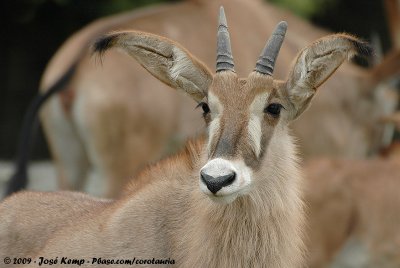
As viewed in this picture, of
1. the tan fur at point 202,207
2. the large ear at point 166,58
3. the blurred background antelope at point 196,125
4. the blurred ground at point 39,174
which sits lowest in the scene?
the blurred ground at point 39,174

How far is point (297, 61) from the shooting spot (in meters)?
5.08

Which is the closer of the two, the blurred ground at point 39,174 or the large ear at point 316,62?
the large ear at point 316,62

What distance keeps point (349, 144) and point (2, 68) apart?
5298mm

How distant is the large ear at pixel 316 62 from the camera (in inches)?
200

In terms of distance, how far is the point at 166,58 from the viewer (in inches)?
205

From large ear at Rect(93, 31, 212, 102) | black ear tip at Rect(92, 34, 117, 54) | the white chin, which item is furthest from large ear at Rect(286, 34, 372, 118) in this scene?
black ear tip at Rect(92, 34, 117, 54)

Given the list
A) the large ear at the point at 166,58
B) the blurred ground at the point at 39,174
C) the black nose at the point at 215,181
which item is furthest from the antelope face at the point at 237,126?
the blurred ground at the point at 39,174

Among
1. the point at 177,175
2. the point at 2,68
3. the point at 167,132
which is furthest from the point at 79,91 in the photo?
the point at 2,68

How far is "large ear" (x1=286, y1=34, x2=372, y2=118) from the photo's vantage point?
508cm

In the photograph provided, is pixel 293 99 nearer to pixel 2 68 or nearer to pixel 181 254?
pixel 181 254

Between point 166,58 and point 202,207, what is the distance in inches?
27.6

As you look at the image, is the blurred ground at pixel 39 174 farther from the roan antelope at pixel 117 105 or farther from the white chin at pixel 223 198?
the white chin at pixel 223 198

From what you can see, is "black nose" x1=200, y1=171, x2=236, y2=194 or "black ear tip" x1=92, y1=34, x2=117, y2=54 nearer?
"black nose" x1=200, y1=171, x2=236, y2=194

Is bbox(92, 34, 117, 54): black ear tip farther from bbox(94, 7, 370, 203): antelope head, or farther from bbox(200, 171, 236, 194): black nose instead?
bbox(200, 171, 236, 194): black nose
